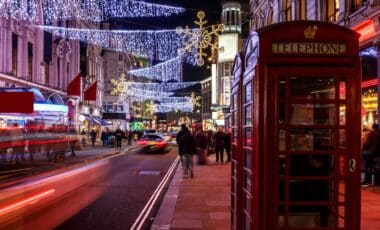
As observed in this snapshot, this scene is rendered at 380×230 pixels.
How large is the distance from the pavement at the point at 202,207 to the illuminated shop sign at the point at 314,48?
495 cm

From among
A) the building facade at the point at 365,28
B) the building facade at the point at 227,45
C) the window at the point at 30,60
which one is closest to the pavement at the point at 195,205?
the building facade at the point at 365,28

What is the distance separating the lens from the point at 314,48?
5473 millimetres

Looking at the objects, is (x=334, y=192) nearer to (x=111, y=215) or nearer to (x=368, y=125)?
(x=111, y=215)

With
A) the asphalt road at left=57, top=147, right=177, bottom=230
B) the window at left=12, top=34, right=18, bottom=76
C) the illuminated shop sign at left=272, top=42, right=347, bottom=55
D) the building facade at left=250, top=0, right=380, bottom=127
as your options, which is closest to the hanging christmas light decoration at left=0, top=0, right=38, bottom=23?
the window at left=12, top=34, right=18, bottom=76

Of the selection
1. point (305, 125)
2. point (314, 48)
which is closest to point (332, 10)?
point (314, 48)

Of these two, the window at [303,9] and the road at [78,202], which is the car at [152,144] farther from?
the road at [78,202]

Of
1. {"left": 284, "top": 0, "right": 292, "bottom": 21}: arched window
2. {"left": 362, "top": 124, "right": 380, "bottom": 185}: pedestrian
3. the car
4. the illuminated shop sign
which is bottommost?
the car

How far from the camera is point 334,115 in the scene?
17.6 feet

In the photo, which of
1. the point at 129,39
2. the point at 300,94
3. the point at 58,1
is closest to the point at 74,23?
the point at 58,1

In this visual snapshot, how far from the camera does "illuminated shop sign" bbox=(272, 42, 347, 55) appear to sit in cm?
546

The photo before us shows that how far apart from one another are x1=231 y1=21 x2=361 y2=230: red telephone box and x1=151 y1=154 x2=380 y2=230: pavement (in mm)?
4491

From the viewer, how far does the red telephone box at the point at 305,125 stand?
534 centimetres

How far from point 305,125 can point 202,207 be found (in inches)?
292

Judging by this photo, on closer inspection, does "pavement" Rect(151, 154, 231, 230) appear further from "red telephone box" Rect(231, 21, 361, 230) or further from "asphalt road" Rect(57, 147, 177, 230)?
"red telephone box" Rect(231, 21, 361, 230)
